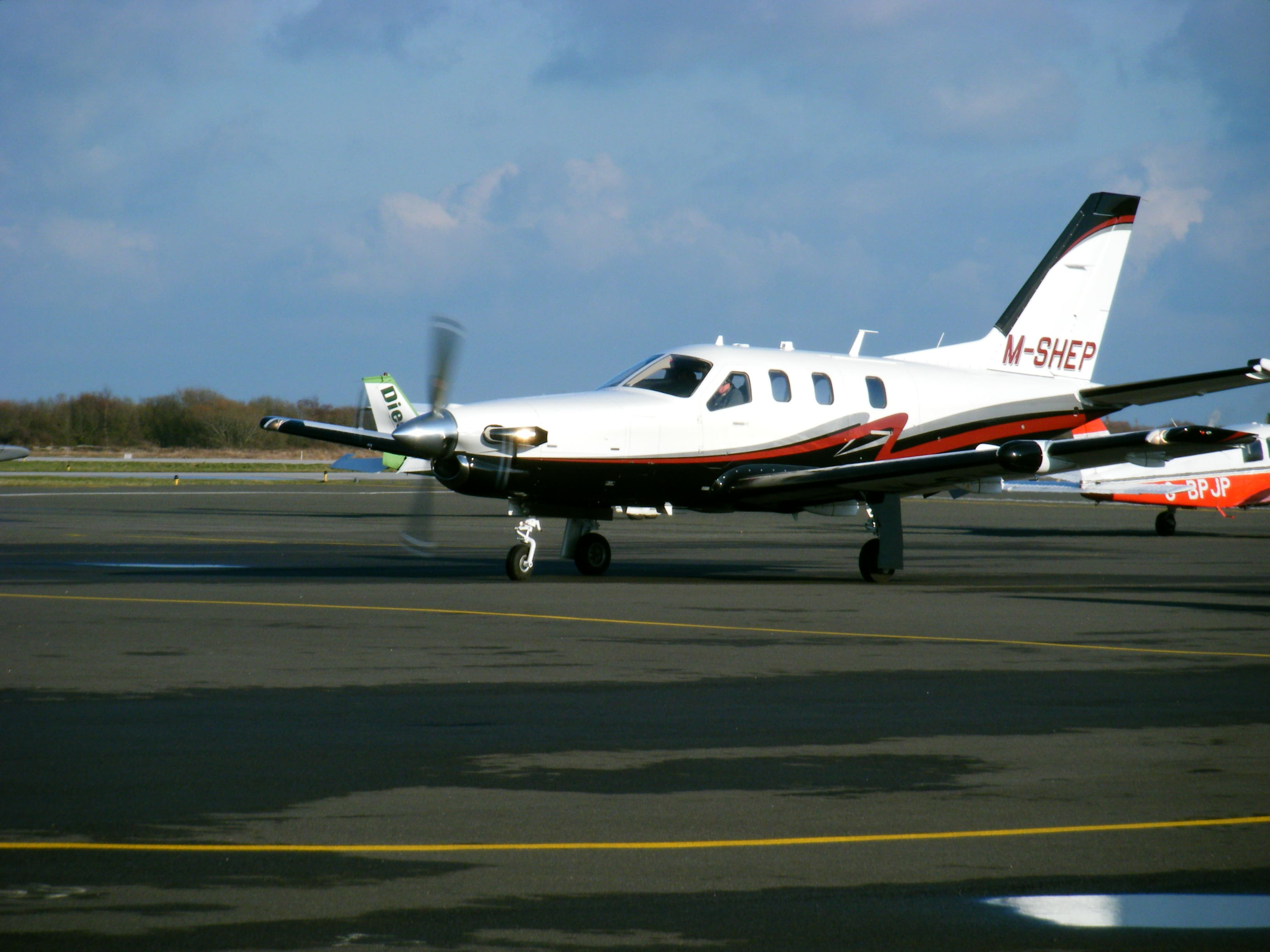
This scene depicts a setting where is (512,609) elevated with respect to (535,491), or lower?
lower

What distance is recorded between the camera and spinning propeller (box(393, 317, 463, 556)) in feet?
53.0

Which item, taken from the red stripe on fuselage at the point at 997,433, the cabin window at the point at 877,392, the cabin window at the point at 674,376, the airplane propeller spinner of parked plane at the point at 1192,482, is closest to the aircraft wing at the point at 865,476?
the cabin window at the point at 877,392

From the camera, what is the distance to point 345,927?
14.7ft

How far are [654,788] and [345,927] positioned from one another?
228 centimetres

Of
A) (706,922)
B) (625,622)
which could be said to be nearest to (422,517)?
(625,622)

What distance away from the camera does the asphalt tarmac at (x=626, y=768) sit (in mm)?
4664

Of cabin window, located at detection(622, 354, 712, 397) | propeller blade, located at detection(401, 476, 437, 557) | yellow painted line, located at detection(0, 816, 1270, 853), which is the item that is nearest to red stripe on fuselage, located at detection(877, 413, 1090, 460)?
cabin window, located at detection(622, 354, 712, 397)

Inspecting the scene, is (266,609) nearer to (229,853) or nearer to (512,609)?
(512,609)

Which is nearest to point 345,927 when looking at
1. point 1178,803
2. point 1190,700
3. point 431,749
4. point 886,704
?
point 431,749

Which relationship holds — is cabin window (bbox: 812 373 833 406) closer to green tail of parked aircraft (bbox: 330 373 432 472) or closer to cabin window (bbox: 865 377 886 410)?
cabin window (bbox: 865 377 886 410)

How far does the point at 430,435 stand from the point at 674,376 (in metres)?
3.78

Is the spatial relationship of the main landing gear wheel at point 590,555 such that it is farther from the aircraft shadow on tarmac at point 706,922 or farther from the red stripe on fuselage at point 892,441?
the aircraft shadow on tarmac at point 706,922

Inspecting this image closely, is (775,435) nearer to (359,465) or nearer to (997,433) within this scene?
(997,433)

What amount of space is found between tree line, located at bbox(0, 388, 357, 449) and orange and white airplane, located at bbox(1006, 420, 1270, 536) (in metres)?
92.1
